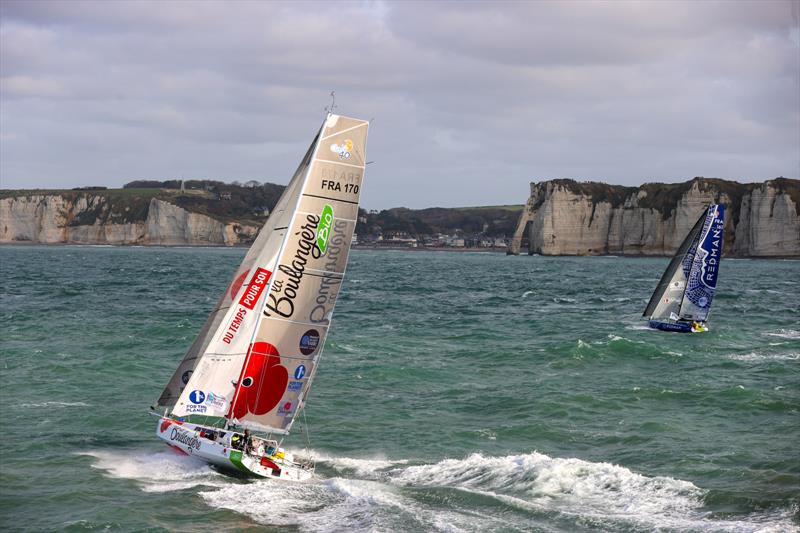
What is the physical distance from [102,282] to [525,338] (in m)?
45.4

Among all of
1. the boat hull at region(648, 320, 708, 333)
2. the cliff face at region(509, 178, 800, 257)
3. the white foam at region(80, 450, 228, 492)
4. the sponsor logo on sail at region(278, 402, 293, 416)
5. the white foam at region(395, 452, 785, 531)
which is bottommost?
the white foam at region(80, 450, 228, 492)

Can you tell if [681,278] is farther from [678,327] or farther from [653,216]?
[653,216]

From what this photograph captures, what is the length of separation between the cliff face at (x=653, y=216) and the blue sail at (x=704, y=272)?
358 ft

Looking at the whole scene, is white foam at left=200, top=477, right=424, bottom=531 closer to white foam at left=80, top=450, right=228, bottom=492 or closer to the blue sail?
white foam at left=80, top=450, right=228, bottom=492

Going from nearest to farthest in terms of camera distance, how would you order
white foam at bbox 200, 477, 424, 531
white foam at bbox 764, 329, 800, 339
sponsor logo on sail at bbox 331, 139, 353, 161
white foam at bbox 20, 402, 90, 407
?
white foam at bbox 200, 477, 424, 531, sponsor logo on sail at bbox 331, 139, 353, 161, white foam at bbox 20, 402, 90, 407, white foam at bbox 764, 329, 800, 339

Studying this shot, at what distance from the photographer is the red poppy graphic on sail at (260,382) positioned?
20562 millimetres

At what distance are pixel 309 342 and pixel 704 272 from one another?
35.5 meters

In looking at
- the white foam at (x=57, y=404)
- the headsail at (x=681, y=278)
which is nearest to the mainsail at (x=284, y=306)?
the white foam at (x=57, y=404)

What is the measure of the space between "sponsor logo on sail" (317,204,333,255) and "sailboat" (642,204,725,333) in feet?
108

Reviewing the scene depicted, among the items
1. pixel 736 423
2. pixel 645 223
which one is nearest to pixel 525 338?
pixel 736 423

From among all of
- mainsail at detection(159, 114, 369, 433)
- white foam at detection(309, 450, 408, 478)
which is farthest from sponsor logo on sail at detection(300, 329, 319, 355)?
white foam at detection(309, 450, 408, 478)

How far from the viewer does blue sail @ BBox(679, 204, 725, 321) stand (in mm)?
50031

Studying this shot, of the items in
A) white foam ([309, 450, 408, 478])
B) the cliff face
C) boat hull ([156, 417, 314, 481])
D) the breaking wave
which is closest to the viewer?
the breaking wave

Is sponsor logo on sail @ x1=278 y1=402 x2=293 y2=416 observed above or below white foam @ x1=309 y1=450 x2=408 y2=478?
above
